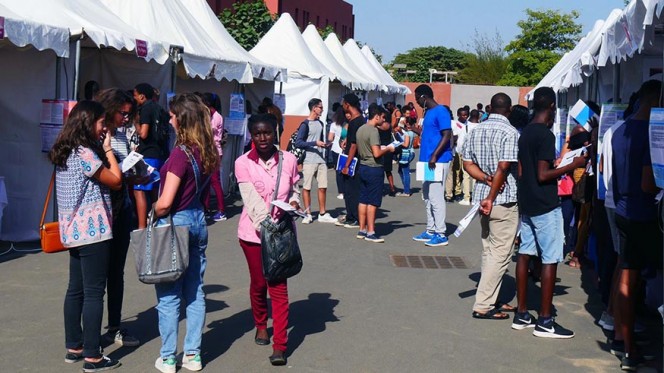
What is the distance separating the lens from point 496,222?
23.7ft

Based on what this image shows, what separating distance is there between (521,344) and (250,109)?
37.3 feet

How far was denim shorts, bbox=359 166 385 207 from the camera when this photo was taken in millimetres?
11383

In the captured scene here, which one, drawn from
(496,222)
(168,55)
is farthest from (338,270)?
(168,55)

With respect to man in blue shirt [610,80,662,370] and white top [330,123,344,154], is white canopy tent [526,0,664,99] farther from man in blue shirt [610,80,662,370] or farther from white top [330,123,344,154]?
white top [330,123,344,154]

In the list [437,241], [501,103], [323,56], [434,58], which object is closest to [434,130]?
[437,241]

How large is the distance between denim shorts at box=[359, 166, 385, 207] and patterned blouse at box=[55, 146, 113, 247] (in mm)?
6098

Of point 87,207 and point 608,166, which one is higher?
point 608,166

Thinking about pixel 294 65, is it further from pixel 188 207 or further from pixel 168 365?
pixel 168 365

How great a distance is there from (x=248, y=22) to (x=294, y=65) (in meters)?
6.37

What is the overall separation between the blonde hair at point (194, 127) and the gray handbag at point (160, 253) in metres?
0.48

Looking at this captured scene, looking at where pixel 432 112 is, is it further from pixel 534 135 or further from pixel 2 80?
pixel 2 80

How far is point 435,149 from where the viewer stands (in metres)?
11.2

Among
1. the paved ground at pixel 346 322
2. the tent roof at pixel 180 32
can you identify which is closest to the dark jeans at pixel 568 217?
the paved ground at pixel 346 322

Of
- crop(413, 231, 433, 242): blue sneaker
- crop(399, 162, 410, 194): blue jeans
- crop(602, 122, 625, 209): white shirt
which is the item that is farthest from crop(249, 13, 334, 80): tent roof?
crop(602, 122, 625, 209): white shirt
